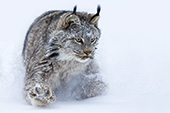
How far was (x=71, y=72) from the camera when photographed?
5.80 metres

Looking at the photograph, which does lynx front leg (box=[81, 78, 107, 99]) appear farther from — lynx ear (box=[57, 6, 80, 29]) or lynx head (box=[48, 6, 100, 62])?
lynx ear (box=[57, 6, 80, 29])

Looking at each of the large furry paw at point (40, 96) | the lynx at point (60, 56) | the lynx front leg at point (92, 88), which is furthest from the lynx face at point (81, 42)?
the lynx front leg at point (92, 88)

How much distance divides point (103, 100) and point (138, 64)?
212 cm

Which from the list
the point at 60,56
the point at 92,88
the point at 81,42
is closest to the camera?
the point at 81,42

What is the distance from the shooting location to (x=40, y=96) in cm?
492

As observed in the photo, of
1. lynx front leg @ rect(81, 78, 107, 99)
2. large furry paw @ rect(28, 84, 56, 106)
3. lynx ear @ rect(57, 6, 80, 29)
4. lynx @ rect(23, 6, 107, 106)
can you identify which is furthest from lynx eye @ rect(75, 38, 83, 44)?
lynx front leg @ rect(81, 78, 107, 99)

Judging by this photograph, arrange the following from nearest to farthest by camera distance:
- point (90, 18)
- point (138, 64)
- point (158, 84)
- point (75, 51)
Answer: point (75, 51) < point (90, 18) < point (158, 84) < point (138, 64)

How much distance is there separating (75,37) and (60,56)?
0.36 metres

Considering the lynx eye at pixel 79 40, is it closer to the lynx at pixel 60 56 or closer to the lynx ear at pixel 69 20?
the lynx at pixel 60 56

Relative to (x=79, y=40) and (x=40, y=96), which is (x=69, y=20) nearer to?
(x=79, y=40)

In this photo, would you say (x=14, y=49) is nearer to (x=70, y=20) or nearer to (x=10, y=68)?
(x=10, y=68)

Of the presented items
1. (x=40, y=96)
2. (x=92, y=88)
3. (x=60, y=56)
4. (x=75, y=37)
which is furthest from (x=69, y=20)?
(x=92, y=88)

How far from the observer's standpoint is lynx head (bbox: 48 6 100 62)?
17.4 ft

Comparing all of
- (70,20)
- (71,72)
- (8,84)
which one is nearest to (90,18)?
(70,20)
